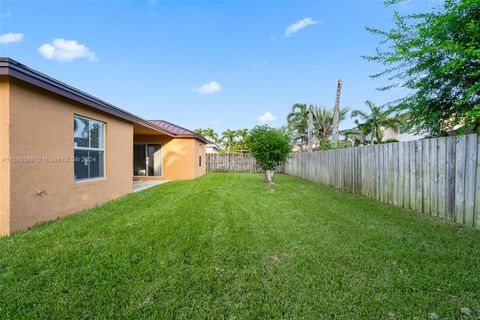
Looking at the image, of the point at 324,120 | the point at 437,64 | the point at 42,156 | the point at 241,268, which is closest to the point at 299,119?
the point at 324,120

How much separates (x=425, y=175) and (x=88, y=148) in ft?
26.5

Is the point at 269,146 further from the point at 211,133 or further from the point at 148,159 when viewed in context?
the point at 211,133

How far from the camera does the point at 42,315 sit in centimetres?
181

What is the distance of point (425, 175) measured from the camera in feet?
16.1

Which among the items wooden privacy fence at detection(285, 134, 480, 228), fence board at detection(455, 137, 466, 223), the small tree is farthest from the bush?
fence board at detection(455, 137, 466, 223)

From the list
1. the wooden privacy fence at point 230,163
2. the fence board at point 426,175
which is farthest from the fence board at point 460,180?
the wooden privacy fence at point 230,163

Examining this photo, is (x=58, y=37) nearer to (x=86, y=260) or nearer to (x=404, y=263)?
(x=86, y=260)

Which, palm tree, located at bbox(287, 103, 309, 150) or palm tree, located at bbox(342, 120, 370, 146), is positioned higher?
palm tree, located at bbox(287, 103, 309, 150)

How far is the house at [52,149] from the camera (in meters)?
3.61

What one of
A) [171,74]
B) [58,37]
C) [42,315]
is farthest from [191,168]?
[42,315]

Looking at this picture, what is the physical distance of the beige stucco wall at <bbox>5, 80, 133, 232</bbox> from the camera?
372cm

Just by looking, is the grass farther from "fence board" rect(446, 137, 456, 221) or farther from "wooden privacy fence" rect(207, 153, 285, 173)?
"wooden privacy fence" rect(207, 153, 285, 173)

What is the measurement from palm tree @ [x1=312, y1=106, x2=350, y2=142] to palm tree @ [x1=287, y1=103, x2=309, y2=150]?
1055 millimetres

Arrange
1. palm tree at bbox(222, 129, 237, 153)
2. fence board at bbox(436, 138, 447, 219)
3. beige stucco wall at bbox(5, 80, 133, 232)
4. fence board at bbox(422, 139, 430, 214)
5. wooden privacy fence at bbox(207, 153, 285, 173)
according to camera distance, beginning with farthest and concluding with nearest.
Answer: palm tree at bbox(222, 129, 237, 153) → wooden privacy fence at bbox(207, 153, 285, 173) → fence board at bbox(422, 139, 430, 214) → fence board at bbox(436, 138, 447, 219) → beige stucco wall at bbox(5, 80, 133, 232)
